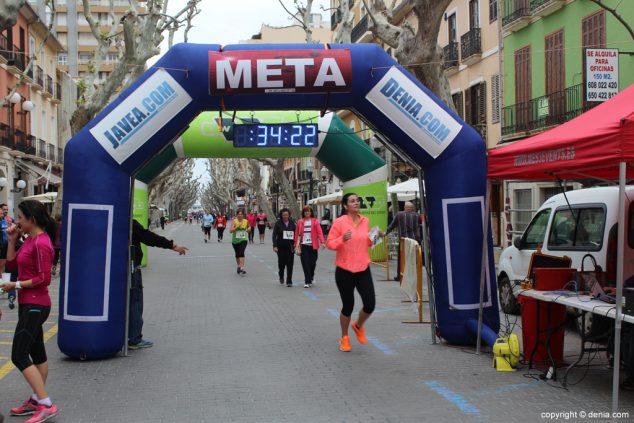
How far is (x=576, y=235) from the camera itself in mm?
9758

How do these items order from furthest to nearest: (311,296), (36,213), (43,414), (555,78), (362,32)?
(362,32) < (555,78) < (311,296) < (36,213) < (43,414)

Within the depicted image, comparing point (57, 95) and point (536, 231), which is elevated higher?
point (57, 95)

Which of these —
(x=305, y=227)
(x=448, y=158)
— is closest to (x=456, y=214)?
(x=448, y=158)

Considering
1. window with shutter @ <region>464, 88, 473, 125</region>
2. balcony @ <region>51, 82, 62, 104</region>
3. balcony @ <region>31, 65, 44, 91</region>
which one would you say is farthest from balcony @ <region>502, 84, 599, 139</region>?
balcony @ <region>51, 82, 62, 104</region>

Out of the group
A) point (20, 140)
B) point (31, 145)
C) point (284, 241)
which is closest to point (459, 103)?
point (284, 241)

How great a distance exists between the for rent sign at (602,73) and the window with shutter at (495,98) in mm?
14508

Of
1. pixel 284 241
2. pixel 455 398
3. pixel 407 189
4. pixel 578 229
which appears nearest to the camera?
pixel 455 398

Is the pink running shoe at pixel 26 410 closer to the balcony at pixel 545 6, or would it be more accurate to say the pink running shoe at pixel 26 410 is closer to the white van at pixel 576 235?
the white van at pixel 576 235

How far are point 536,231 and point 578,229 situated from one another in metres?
1.31

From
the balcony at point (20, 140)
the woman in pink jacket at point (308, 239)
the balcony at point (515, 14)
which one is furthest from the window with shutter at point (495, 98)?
the balcony at point (20, 140)

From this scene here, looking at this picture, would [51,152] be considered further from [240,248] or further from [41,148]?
[240,248]

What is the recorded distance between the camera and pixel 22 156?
36375mm

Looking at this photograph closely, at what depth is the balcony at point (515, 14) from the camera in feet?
81.2

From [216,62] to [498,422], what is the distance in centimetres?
496
